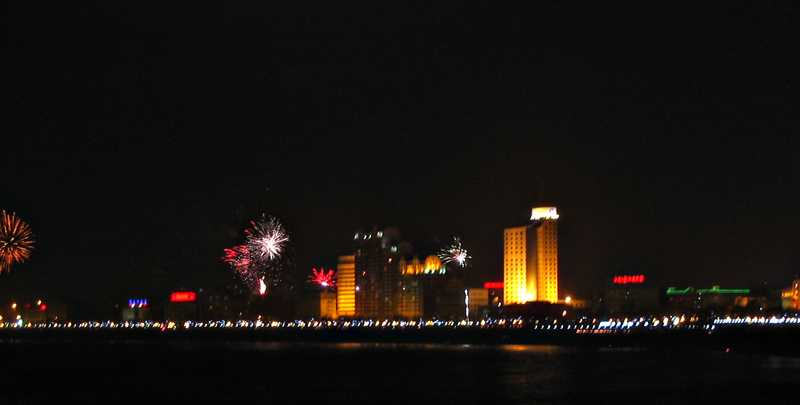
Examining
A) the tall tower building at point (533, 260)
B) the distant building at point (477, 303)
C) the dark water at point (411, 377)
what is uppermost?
the tall tower building at point (533, 260)

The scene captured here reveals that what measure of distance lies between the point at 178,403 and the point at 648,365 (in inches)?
1340

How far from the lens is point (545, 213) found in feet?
601

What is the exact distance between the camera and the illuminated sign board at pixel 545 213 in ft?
600

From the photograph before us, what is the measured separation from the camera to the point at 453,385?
→ 5647 cm

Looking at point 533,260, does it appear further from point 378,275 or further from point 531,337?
point 531,337

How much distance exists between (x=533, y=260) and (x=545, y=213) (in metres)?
8.44

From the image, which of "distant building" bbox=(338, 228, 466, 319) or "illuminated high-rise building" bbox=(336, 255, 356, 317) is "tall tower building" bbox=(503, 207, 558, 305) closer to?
"distant building" bbox=(338, 228, 466, 319)

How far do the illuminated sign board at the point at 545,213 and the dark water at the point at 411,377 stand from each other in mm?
91183

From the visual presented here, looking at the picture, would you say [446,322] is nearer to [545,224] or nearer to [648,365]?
[545,224]

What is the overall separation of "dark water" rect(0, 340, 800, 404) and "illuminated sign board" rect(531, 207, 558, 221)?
299ft

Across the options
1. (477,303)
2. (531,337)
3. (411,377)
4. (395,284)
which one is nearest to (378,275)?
(395,284)

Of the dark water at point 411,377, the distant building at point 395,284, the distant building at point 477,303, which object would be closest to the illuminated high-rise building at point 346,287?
the distant building at point 395,284

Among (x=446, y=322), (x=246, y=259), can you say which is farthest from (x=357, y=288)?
(x=246, y=259)

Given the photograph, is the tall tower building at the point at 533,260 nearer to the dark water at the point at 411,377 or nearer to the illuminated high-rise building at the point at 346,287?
the illuminated high-rise building at the point at 346,287
